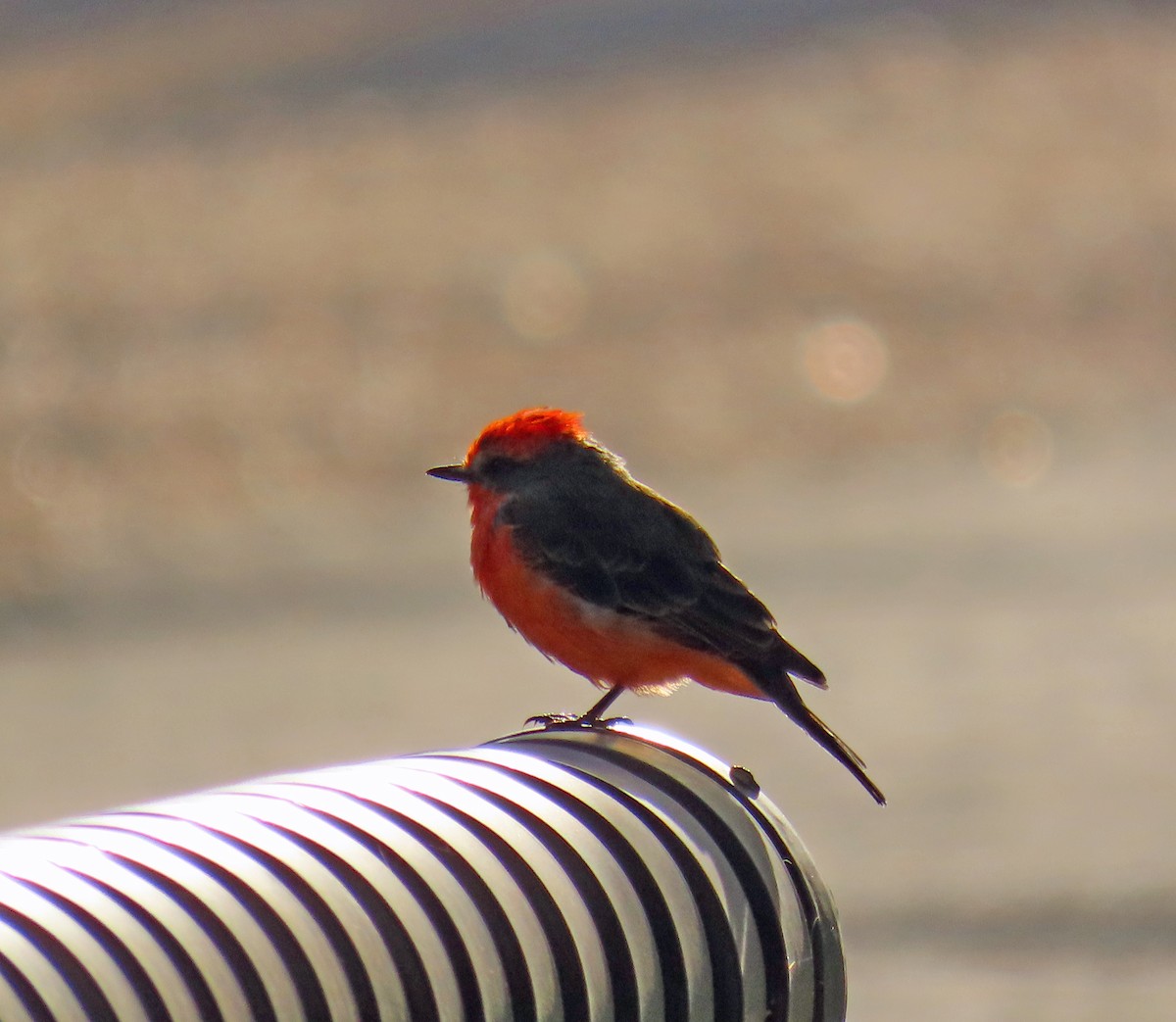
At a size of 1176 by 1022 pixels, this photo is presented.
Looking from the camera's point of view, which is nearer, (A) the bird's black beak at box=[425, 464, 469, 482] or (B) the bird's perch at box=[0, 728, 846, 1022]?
(B) the bird's perch at box=[0, 728, 846, 1022]

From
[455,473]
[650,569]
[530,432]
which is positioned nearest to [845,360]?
[455,473]

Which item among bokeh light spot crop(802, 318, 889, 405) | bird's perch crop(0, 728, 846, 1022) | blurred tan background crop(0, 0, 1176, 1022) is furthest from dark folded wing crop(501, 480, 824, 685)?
bokeh light spot crop(802, 318, 889, 405)

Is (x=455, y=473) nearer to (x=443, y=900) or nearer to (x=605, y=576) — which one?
(x=605, y=576)

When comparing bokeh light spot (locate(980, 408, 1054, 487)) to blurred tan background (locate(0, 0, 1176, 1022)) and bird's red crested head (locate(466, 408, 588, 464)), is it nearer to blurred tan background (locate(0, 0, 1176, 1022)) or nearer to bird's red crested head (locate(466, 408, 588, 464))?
blurred tan background (locate(0, 0, 1176, 1022))

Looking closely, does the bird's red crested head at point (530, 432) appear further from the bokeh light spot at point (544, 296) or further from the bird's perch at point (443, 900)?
the bokeh light spot at point (544, 296)

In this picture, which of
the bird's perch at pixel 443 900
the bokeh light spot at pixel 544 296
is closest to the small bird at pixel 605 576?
the bird's perch at pixel 443 900

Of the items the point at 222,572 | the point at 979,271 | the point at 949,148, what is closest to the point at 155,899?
the point at 222,572
